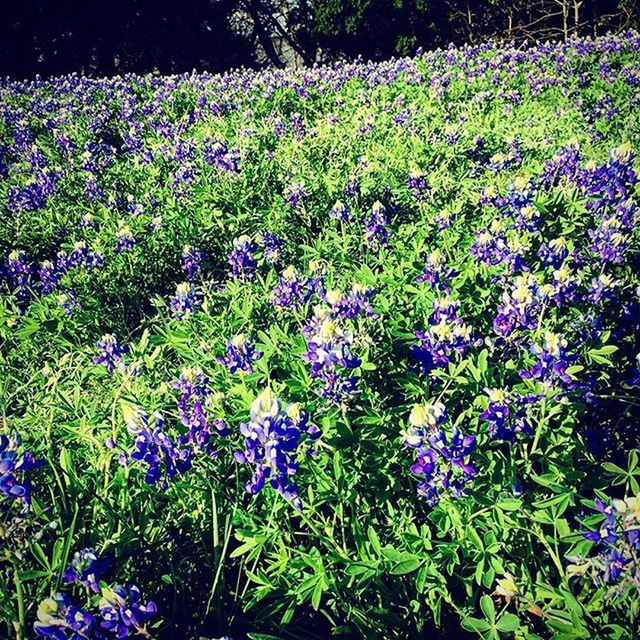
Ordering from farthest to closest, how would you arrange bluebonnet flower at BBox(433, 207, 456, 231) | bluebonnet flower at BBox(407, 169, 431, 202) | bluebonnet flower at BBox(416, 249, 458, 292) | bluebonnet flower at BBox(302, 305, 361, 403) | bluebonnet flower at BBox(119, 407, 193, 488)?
bluebonnet flower at BBox(407, 169, 431, 202), bluebonnet flower at BBox(433, 207, 456, 231), bluebonnet flower at BBox(416, 249, 458, 292), bluebonnet flower at BBox(302, 305, 361, 403), bluebonnet flower at BBox(119, 407, 193, 488)

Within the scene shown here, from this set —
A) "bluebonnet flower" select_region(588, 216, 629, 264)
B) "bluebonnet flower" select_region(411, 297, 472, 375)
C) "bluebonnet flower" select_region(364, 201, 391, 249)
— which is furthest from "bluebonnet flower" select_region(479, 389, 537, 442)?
"bluebonnet flower" select_region(364, 201, 391, 249)

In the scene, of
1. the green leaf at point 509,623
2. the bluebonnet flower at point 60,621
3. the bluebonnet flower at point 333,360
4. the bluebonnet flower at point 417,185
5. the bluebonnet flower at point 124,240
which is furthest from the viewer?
the bluebonnet flower at point 417,185

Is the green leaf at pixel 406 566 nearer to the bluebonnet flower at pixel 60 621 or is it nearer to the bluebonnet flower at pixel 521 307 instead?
the bluebonnet flower at pixel 60 621

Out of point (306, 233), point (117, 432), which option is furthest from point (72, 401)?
point (306, 233)

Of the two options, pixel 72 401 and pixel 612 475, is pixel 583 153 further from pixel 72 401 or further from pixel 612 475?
pixel 72 401

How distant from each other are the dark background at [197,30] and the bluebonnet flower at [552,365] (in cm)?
1505

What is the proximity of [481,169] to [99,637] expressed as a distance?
417cm

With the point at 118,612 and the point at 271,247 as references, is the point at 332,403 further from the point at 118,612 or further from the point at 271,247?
the point at 271,247

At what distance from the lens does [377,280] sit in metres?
2.64

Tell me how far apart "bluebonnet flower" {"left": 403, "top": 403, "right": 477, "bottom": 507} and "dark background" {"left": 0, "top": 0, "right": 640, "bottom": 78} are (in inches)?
610

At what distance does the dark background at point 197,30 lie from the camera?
601 inches

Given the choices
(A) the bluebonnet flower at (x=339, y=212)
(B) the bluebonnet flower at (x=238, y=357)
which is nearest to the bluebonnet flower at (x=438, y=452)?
(B) the bluebonnet flower at (x=238, y=357)

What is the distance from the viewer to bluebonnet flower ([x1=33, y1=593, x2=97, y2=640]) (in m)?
0.99

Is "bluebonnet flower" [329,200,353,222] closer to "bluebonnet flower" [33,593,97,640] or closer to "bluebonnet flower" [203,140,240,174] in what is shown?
"bluebonnet flower" [203,140,240,174]
